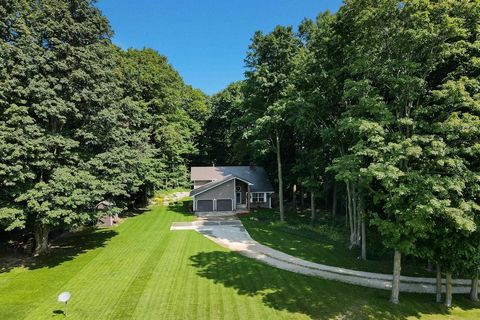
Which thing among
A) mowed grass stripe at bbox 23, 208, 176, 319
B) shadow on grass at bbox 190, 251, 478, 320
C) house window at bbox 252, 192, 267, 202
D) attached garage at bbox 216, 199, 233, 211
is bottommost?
shadow on grass at bbox 190, 251, 478, 320

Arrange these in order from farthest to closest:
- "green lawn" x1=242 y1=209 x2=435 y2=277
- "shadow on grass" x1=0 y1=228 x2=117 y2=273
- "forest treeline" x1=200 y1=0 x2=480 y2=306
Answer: "shadow on grass" x1=0 y1=228 x2=117 y2=273
"green lawn" x1=242 y1=209 x2=435 y2=277
"forest treeline" x1=200 y1=0 x2=480 y2=306

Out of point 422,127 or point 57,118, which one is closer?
point 422,127

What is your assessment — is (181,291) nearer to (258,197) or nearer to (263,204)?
(258,197)

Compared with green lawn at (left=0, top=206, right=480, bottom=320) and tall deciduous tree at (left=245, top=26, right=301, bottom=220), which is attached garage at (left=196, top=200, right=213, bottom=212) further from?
green lawn at (left=0, top=206, right=480, bottom=320)

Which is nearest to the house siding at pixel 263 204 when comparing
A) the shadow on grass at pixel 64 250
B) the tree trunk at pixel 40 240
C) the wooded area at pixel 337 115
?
the wooded area at pixel 337 115

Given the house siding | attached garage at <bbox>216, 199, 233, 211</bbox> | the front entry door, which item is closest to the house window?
the house siding

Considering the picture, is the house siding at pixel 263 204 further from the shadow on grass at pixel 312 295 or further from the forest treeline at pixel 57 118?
the shadow on grass at pixel 312 295

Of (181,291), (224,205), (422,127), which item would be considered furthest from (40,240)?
(422,127)
